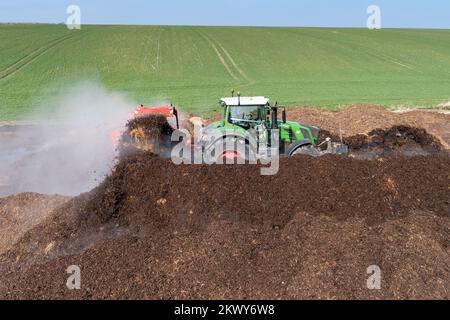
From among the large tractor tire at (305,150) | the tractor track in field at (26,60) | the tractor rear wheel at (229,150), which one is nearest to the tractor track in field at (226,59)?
the tractor track in field at (26,60)

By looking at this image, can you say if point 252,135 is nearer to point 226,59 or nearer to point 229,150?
point 229,150

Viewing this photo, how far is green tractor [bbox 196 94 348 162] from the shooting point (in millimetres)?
11242

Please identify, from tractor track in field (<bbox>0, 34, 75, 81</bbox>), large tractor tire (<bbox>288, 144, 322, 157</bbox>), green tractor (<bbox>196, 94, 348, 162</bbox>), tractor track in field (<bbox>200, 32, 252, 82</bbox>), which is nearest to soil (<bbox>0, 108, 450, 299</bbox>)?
green tractor (<bbox>196, 94, 348, 162</bbox>)

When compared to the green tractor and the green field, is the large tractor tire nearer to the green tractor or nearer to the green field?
the green tractor

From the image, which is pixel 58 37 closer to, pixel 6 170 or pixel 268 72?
pixel 268 72

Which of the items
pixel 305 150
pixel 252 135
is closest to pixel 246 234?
pixel 252 135

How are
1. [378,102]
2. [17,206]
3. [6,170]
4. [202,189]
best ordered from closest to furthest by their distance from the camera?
[202,189], [17,206], [6,170], [378,102]

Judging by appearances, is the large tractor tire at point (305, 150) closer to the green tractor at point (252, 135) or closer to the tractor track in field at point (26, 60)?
the green tractor at point (252, 135)
